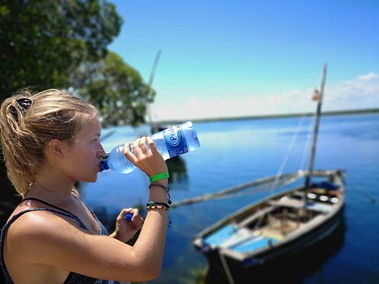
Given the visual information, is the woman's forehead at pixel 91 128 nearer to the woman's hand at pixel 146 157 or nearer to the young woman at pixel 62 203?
the young woman at pixel 62 203

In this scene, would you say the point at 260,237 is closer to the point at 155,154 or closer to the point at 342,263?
the point at 342,263

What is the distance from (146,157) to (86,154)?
0.31m

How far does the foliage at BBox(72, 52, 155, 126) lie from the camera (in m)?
19.4

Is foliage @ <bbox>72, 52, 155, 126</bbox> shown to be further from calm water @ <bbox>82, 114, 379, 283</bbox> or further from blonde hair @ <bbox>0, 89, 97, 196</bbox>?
blonde hair @ <bbox>0, 89, 97, 196</bbox>

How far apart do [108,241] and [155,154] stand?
1.59ft

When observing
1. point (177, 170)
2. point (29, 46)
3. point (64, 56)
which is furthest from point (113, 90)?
point (177, 170)

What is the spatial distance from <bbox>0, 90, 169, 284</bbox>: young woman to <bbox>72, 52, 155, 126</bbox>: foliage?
17962 millimetres

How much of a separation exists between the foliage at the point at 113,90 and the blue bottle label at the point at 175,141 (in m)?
17.8

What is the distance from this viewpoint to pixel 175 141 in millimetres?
2039

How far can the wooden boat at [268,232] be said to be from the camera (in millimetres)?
13289

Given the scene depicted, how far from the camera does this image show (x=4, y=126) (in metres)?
1.62

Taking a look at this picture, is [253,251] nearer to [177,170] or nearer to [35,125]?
[35,125]

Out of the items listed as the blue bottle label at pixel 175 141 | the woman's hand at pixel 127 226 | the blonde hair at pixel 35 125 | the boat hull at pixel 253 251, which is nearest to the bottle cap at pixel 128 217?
the woman's hand at pixel 127 226

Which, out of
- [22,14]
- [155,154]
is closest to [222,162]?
[22,14]
